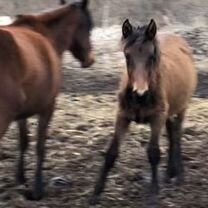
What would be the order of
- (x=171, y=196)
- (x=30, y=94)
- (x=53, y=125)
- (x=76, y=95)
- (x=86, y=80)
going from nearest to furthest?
(x=30, y=94), (x=171, y=196), (x=53, y=125), (x=76, y=95), (x=86, y=80)

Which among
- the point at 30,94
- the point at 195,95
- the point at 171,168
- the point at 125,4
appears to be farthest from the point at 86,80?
the point at 125,4

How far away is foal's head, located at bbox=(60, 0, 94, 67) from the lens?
6.59 metres

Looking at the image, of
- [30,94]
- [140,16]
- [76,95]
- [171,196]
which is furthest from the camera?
[140,16]

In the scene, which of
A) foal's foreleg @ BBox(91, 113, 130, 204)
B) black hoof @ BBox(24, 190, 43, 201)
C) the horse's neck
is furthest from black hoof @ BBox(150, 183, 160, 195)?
the horse's neck

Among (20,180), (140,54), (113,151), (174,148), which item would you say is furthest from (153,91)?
(20,180)

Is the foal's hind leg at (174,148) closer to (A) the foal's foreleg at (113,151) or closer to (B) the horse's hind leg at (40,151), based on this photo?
(A) the foal's foreleg at (113,151)

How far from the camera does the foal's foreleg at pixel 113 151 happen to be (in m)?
5.68

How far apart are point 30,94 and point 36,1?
10214mm

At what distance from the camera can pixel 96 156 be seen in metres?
6.84

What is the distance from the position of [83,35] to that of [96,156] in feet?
3.83

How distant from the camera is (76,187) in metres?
6.06

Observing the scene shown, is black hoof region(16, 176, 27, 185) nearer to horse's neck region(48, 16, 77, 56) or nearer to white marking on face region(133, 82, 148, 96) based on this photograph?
horse's neck region(48, 16, 77, 56)

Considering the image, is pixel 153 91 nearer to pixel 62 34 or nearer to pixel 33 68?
pixel 33 68

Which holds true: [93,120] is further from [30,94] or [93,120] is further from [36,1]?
[36,1]
